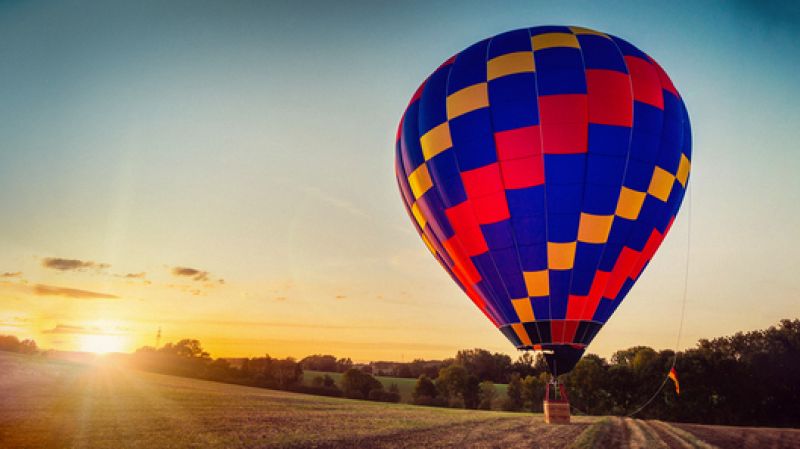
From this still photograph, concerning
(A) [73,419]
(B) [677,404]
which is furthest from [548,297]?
(B) [677,404]

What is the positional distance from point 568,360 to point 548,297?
1.45 meters

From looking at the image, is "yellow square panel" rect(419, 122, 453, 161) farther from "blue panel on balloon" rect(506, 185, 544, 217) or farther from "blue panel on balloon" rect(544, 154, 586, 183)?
"blue panel on balloon" rect(544, 154, 586, 183)

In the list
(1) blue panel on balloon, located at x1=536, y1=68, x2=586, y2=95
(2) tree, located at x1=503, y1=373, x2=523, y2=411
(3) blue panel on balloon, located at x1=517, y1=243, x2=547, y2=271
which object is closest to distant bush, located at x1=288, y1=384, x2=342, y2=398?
(2) tree, located at x1=503, y1=373, x2=523, y2=411

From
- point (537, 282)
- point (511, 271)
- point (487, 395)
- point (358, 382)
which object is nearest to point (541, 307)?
point (537, 282)

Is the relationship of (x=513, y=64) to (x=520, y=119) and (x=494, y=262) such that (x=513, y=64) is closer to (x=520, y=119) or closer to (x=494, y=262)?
(x=520, y=119)

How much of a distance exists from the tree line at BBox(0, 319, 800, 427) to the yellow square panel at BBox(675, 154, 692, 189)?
23930 mm

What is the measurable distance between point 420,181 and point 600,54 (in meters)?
5.47

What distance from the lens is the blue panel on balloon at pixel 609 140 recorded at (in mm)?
10727

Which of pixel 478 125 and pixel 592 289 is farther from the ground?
pixel 478 125

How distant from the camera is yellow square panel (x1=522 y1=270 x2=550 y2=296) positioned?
1068 cm

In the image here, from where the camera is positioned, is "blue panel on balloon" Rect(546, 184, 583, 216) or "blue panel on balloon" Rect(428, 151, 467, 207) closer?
"blue panel on balloon" Rect(546, 184, 583, 216)

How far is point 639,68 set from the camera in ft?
38.1

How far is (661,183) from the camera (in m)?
11.5

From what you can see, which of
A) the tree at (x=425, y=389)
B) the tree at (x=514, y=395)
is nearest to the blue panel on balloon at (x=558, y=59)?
the tree at (x=514, y=395)
